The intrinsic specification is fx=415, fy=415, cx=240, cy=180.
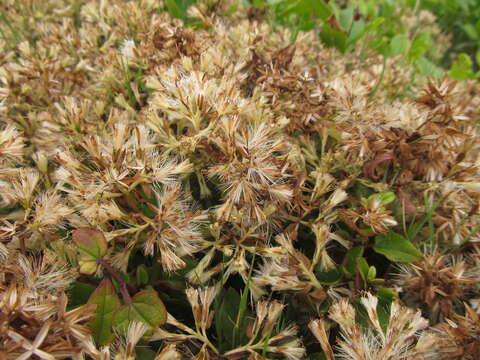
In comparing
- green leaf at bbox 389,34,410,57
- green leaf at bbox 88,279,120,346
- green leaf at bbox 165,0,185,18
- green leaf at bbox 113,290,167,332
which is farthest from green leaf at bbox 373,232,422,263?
green leaf at bbox 165,0,185,18

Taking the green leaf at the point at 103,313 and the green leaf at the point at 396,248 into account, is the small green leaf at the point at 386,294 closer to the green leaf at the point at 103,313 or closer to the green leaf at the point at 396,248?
the green leaf at the point at 396,248

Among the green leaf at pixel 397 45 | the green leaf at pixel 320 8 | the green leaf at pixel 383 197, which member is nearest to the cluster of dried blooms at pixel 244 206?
the green leaf at pixel 383 197

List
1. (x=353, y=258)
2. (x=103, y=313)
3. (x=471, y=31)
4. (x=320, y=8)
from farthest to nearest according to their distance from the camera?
(x=471, y=31) → (x=320, y=8) → (x=353, y=258) → (x=103, y=313)

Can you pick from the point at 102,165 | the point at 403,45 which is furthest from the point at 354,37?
the point at 102,165

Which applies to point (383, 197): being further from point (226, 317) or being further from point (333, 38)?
point (333, 38)

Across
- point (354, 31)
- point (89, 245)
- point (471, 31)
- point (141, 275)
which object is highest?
point (354, 31)

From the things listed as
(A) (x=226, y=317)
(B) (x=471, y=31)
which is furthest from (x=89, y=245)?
(B) (x=471, y=31)

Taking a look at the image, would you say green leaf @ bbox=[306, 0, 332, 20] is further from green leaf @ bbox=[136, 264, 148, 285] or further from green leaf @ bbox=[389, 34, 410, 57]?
green leaf @ bbox=[136, 264, 148, 285]
